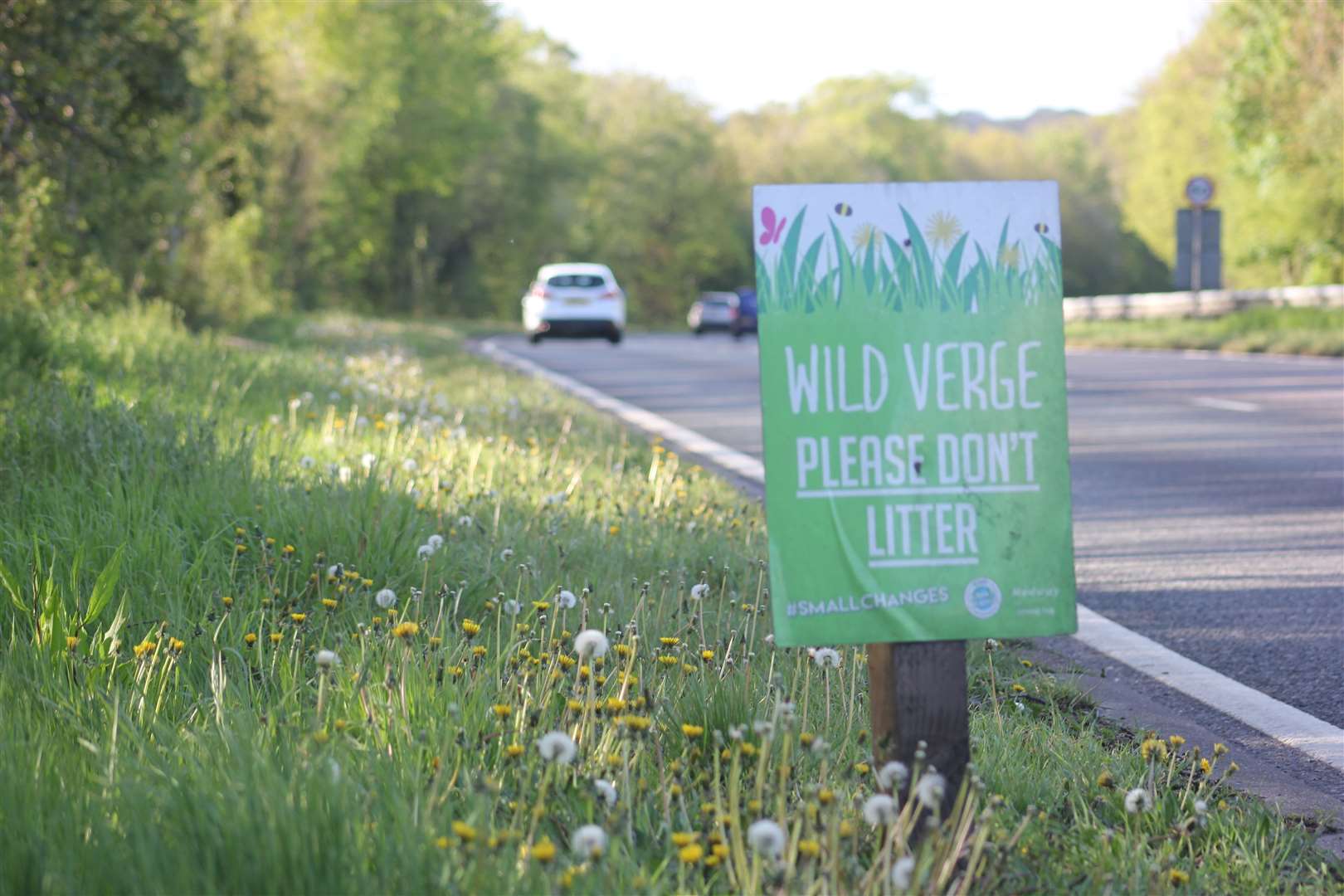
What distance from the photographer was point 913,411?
9.84ft

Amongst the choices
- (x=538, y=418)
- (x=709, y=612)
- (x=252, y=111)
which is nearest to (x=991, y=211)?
(x=709, y=612)

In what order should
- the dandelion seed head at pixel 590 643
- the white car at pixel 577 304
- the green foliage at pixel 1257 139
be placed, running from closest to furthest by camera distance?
the dandelion seed head at pixel 590 643 < the white car at pixel 577 304 < the green foliage at pixel 1257 139

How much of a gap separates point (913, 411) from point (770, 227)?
0.41m

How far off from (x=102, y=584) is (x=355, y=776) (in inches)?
60.7

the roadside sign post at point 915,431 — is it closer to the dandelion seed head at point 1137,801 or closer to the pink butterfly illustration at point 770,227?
the pink butterfly illustration at point 770,227

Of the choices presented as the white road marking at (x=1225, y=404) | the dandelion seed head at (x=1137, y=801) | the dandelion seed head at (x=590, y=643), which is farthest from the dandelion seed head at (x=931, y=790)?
the white road marking at (x=1225, y=404)

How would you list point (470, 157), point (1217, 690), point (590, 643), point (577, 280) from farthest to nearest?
point (470, 157) → point (577, 280) → point (1217, 690) → point (590, 643)

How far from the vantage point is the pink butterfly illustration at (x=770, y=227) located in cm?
304

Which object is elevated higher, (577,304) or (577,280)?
(577,280)

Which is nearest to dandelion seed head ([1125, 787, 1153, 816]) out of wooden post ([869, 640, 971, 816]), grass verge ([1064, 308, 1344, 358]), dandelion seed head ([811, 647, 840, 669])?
wooden post ([869, 640, 971, 816])

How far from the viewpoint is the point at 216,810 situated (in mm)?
2680

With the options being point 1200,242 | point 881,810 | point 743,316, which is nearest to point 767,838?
point 881,810

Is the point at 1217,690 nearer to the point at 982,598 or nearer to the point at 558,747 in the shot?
the point at 982,598

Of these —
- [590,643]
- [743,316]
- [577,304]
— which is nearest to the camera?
[590,643]
